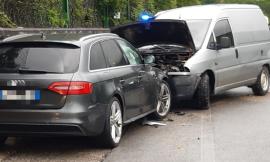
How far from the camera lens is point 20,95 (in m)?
7.21

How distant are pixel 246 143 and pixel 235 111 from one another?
10.2 ft

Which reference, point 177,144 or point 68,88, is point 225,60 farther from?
point 68,88

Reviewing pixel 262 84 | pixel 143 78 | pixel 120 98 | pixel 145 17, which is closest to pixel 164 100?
pixel 143 78

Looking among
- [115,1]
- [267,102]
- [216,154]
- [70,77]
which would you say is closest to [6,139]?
[70,77]

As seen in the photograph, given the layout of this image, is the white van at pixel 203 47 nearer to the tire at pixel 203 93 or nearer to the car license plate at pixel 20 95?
the tire at pixel 203 93

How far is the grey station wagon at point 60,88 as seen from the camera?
Answer: 7.15 meters

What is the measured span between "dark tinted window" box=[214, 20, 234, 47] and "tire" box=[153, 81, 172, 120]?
6.33ft

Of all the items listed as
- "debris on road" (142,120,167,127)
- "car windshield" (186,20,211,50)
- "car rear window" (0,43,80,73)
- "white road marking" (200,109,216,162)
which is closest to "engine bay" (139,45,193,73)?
"car windshield" (186,20,211,50)

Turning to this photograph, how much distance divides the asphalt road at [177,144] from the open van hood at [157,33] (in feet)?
5.10

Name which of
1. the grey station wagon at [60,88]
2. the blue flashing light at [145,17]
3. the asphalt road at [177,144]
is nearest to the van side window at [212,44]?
the blue flashing light at [145,17]

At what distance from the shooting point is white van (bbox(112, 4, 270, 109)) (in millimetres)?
10984

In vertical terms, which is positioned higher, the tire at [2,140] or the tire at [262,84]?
the tire at [2,140]

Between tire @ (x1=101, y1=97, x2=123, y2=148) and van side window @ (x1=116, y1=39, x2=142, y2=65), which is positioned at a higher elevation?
van side window @ (x1=116, y1=39, x2=142, y2=65)

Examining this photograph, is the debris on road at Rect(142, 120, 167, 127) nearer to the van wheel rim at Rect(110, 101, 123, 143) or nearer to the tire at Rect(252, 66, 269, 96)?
the van wheel rim at Rect(110, 101, 123, 143)
